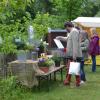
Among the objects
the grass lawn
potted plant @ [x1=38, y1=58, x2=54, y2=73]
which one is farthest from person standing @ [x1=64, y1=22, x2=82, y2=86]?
potted plant @ [x1=38, y1=58, x2=54, y2=73]

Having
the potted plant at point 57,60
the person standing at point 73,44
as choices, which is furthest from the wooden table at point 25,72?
the potted plant at point 57,60

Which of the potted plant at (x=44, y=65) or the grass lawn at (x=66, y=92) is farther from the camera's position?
the potted plant at (x=44, y=65)

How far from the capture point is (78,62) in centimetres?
1123

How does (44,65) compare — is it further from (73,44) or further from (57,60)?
(57,60)

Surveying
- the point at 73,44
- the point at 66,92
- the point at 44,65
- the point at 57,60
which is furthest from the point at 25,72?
the point at 57,60

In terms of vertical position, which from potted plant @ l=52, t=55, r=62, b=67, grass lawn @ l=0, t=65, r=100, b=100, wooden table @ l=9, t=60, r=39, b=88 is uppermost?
wooden table @ l=9, t=60, r=39, b=88

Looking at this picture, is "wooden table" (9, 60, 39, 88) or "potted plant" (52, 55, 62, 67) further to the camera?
"potted plant" (52, 55, 62, 67)

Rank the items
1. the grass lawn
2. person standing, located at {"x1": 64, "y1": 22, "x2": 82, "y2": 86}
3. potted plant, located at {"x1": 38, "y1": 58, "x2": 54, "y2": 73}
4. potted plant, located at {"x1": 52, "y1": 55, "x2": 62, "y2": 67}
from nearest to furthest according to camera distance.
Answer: the grass lawn
potted plant, located at {"x1": 38, "y1": 58, "x2": 54, "y2": 73}
person standing, located at {"x1": 64, "y1": 22, "x2": 82, "y2": 86}
potted plant, located at {"x1": 52, "y1": 55, "x2": 62, "y2": 67}

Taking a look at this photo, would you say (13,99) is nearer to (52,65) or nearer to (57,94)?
(57,94)

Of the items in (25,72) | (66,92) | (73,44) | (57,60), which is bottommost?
(66,92)

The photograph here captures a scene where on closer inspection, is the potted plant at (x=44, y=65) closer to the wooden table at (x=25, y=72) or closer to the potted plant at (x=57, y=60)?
the wooden table at (x=25, y=72)

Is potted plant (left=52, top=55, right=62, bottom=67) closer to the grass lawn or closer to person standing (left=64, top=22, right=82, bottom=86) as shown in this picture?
the grass lawn

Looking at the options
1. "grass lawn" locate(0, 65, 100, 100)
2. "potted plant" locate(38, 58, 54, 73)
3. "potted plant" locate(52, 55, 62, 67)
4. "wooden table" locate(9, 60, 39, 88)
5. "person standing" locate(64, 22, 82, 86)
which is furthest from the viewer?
"potted plant" locate(52, 55, 62, 67)

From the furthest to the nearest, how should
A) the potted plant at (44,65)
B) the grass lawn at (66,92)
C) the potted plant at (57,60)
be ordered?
the potted plant at (57,60) → the potted plant at (44,65) → the grass lawn at (66,92)
